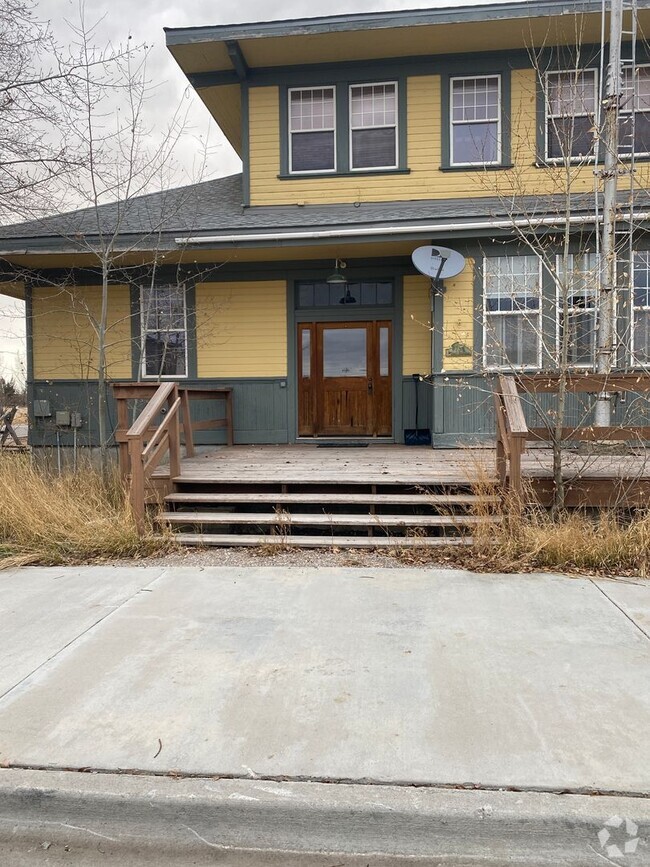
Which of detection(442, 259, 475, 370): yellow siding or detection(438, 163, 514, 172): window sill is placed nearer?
detection(442, 259, 475, 370): yellow siding

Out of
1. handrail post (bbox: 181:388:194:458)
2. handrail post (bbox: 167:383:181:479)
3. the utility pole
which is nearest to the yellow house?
the utility pole

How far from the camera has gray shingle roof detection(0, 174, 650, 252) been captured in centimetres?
845

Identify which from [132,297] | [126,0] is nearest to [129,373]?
[132,297]

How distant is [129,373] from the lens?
10.5 m

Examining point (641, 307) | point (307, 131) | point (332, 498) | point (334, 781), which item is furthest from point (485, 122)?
point (334, 781)

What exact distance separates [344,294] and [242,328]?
187 cm

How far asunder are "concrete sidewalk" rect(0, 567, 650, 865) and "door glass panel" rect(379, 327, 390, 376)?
5.86 metres

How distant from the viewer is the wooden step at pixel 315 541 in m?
5.34

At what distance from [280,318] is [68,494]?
17.0 feet

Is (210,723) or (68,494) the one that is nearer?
(210,723)

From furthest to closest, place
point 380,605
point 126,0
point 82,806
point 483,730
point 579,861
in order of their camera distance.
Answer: point 126,0
point 380,605
point 483,730
point 82,806
point 579,861

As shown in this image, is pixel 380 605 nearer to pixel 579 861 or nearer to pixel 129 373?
pixel 579 861
